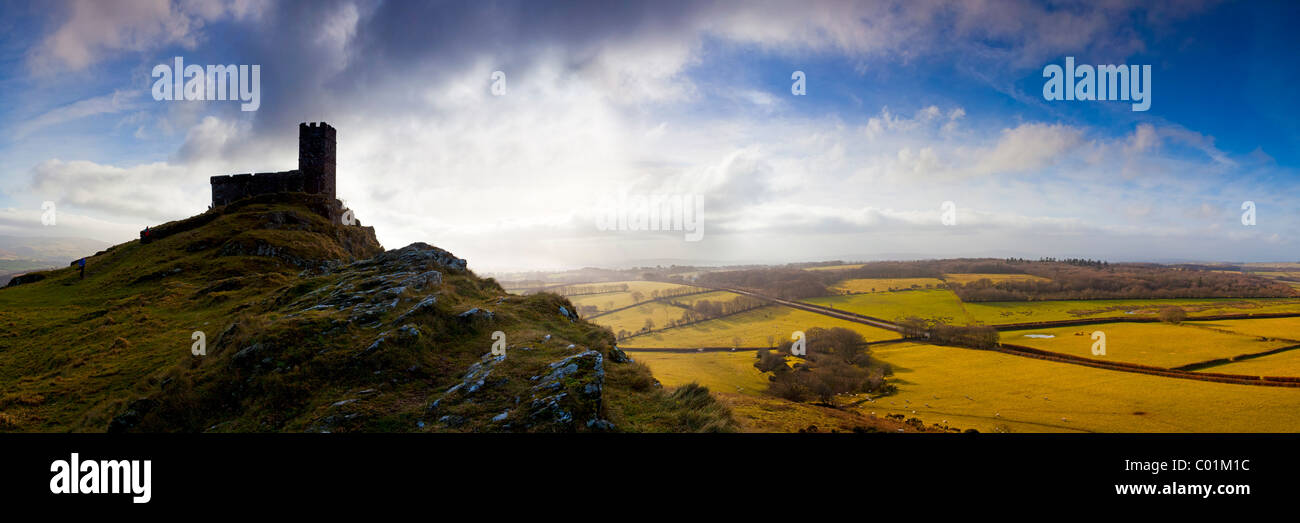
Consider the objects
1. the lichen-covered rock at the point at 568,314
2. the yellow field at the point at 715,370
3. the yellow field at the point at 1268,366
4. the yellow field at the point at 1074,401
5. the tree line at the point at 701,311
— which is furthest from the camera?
the tree line at the point at 701,311

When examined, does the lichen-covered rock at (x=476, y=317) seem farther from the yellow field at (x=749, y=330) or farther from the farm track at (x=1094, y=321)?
the farm track at (x=1094, y=321)

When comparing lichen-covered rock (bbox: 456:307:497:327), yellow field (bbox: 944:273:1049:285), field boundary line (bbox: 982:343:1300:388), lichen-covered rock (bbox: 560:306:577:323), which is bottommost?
field boundary line (bbox: 982:343:1300:388)

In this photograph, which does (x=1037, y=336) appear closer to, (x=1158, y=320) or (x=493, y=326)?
(x=1158, y=320)

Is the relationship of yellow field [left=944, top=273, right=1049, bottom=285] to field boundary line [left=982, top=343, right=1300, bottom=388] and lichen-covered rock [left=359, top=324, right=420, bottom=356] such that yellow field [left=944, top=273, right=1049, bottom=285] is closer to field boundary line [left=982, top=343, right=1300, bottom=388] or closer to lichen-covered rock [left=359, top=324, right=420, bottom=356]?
field boundary line [left=982, top=343, right=1300, bottom=388]

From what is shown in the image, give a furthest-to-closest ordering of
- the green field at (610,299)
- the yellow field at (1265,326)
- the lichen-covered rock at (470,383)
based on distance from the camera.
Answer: the green field at (610,299) < the yellow field at (1265,326) < the lichen-covered rock at (470,383)

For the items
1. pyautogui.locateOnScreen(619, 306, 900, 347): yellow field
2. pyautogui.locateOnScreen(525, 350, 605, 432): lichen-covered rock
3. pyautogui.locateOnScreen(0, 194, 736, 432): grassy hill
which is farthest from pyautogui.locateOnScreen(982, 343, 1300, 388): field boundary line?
pyautogui.locateOnScreen(525, 350, 605, 432): lichen-covered rock

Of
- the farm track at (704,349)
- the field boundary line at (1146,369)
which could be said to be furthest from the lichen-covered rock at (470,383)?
the field boundary line at (1146,369)
